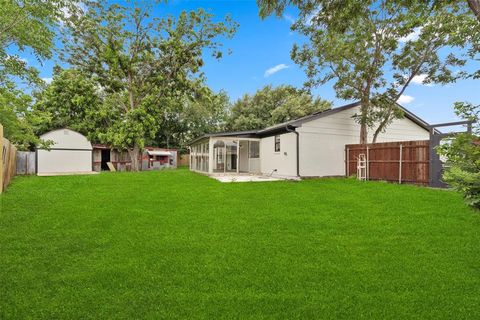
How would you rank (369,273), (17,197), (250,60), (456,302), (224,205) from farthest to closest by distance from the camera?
(250,60)
(17,197)
(224,205)
(369,273)
(456,302)

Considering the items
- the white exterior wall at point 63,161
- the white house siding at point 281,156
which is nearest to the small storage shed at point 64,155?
the white exterior wall at point 63,161

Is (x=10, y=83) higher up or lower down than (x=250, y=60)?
lower down

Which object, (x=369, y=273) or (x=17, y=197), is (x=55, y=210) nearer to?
(x=17, y=197)

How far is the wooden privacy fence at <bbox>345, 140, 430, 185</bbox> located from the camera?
977cm

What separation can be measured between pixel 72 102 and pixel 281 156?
17919 millimetres

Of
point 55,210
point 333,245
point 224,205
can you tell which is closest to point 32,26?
point 55,210

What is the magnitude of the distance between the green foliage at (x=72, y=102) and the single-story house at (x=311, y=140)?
37.4 ft

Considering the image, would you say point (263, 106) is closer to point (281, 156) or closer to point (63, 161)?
point (281, 156)

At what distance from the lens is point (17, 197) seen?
723 centimetres

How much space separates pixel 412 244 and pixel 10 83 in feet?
39.2

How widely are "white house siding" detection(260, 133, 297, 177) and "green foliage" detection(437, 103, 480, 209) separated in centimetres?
876

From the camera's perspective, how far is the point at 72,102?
2106 centimetres

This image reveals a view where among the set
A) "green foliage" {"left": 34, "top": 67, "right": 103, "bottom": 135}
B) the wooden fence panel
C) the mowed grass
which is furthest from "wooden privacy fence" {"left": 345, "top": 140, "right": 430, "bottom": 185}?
"green foliage" {"left": 34, "top": 67, "right": 103, "bottom": 135}

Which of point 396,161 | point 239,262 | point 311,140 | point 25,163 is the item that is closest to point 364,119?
point 311,140
